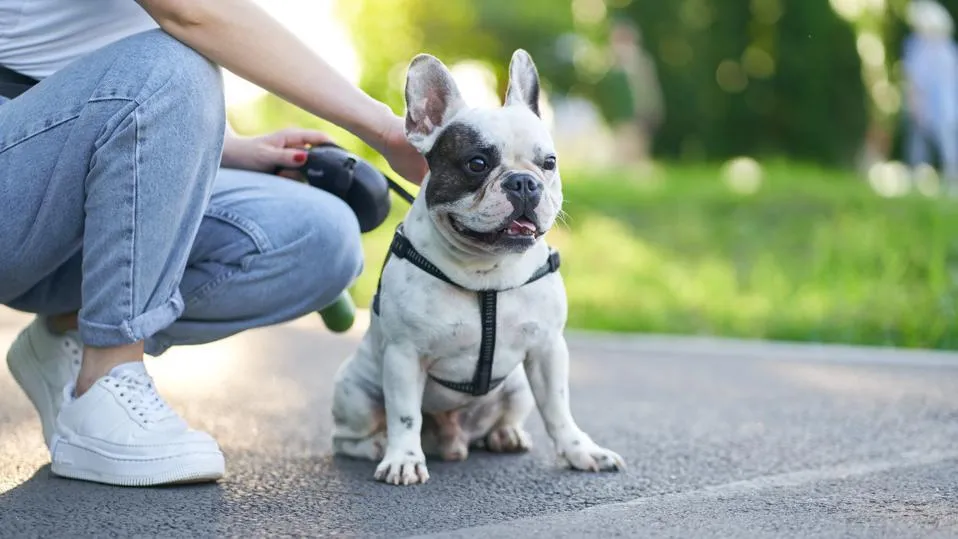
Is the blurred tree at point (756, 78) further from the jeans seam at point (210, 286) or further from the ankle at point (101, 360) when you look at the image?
the ankle at point (101, 360)

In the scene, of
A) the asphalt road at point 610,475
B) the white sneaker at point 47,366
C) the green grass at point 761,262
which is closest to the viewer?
the asphalt road at point 610,475

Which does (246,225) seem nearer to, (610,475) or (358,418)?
(358,418)

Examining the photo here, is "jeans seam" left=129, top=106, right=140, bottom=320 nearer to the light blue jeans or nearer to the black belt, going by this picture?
the light blue jeans

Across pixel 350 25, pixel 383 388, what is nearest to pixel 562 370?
pixel 383 388

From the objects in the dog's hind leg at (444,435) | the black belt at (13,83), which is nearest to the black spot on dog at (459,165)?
the dog's hind leg at (444,435)

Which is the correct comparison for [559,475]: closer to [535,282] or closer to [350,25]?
[535,282]

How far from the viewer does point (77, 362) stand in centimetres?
294

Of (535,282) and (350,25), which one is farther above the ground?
(535,282)

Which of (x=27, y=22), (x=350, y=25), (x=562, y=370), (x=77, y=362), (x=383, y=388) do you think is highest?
(x=27, y=22)

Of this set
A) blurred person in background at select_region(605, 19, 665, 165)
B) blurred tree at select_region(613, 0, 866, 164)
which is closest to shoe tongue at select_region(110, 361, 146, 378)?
blurred person in background at select_region(605, 19, 665, 165)

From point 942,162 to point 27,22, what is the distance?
14026mm

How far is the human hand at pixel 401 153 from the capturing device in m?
2.78

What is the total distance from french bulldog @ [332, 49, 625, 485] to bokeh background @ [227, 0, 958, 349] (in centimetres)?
49

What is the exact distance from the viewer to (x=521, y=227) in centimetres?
265
